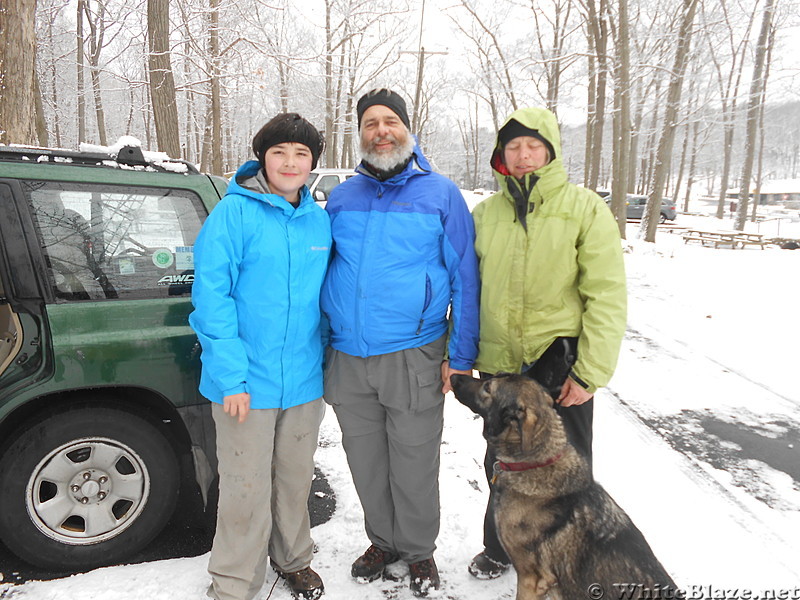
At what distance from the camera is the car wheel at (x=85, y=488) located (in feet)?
7.64

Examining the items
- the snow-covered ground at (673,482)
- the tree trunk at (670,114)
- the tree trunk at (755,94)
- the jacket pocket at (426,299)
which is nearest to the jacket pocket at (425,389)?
the jacket pocket at (426,299)

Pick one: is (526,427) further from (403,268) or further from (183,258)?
(183,258)

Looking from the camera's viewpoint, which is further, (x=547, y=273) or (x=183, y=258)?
(x=183, y=258)

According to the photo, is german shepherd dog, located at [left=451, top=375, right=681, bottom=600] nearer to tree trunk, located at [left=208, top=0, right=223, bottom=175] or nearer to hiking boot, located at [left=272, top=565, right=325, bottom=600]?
hiking boot, located at [left=272, top=565, right=325, bottom=600]

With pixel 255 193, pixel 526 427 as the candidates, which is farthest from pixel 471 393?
pixel 255 193

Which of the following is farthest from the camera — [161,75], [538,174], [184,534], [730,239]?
[730,239]

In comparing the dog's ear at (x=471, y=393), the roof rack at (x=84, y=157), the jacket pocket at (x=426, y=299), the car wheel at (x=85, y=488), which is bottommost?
the car wheel at (x=85, y=488)

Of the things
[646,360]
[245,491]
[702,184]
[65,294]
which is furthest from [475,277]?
[702,184]

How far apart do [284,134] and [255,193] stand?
31 cm

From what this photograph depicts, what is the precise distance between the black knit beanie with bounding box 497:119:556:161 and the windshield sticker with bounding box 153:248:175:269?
5.89 feet

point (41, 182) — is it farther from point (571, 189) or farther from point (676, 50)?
point (676, 50)

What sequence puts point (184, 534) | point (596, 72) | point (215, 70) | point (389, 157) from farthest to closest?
point (596, 72)
point (215, 70)
point (184, 534)
point (389, 157)

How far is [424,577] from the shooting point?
2482mm

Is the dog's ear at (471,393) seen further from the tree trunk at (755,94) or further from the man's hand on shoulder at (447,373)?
the tree trunk at (755,94)
